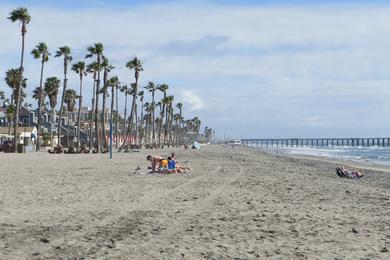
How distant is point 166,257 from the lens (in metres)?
6.71

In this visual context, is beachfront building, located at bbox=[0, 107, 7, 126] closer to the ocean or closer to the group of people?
the ocean

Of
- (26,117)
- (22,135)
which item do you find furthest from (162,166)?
(26,117)

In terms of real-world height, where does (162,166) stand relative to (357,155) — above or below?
below

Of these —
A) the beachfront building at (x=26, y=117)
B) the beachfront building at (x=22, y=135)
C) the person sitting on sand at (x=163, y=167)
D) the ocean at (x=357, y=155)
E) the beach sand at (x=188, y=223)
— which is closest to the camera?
the beach sand at (x=188, y=223)

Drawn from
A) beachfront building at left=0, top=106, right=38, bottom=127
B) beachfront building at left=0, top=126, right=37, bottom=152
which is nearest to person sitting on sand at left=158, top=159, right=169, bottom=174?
beachfront building at left=0, top=126, right=37, bottom=152

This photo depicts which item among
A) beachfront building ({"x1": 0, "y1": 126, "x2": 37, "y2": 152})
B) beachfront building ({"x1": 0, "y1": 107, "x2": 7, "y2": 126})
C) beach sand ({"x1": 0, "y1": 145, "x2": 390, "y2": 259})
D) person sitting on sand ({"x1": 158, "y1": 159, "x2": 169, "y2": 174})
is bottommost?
beach sand ({"x1": 0, "y1": 145, "x2": 390, "y2": 259})

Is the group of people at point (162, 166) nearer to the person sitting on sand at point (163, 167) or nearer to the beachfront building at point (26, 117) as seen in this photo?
the person sitting on sand at point (163, 167)

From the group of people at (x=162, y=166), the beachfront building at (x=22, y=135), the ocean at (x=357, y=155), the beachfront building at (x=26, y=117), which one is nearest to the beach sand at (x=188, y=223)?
the group of people at (x=162, y=166)

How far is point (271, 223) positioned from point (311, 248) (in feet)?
7.26

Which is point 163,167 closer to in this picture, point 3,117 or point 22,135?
point 22,135

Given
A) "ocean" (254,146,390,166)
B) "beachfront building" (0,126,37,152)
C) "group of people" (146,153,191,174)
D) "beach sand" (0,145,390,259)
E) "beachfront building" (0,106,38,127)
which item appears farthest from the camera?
"beachfront building" (0,106,38,127)

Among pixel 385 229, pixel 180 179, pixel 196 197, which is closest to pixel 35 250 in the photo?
pixel 385 229

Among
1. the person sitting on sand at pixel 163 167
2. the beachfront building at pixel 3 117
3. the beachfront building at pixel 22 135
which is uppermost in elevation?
the beachfront building at pixel 3 117

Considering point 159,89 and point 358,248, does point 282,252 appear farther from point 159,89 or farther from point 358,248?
point 159,89
